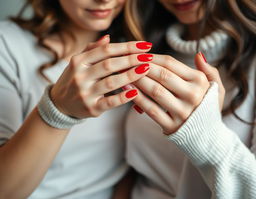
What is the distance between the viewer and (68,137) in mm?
880

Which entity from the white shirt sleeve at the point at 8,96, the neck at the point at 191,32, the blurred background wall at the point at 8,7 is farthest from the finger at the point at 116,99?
the blurred background wall at the point at 8,7

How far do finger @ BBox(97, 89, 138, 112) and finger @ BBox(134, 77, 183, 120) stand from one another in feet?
0.07

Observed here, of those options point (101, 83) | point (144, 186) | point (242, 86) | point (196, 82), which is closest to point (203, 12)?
Answer: point (242, 86)

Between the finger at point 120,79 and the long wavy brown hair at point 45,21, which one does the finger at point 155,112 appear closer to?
the finger at point 120,79

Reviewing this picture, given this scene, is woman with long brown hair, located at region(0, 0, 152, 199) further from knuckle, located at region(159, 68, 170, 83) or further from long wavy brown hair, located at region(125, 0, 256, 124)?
long wavy brown hair, located at region(125, 0, 256, 124)

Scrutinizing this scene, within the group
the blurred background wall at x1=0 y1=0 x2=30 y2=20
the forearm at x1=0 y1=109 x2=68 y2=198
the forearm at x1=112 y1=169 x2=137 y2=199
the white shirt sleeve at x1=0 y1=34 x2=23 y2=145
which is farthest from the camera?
the blurred background wall at x1=0 y1=0 x2=30 y2=20

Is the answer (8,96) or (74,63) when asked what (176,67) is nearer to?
(74,63)

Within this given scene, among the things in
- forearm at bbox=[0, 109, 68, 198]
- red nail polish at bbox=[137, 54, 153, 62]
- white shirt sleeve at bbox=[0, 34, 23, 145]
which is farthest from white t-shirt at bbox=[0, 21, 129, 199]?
red nail polish at bbox=[137, 54, 153, 62]

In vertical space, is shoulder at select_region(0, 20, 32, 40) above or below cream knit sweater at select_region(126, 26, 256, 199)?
above

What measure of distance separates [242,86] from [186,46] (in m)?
0.20

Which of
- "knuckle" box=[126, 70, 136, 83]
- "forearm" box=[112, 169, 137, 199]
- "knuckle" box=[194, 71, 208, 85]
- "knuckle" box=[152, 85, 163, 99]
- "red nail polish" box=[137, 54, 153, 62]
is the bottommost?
"forearm" box=[112, 169, 137, 199]

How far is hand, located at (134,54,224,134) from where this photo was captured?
22.2 inches

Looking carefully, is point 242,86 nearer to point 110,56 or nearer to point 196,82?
point 196,82

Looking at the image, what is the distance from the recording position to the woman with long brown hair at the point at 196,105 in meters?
0.58
